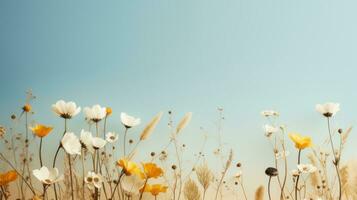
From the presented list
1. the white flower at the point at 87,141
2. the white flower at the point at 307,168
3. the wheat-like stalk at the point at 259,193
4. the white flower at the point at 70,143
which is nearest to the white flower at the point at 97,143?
the white flower at the point at 87,141

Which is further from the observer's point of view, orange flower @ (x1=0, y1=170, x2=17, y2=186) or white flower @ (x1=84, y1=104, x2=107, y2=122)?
white flower @ (x1=84, y1=104, x2=107, y2=122)

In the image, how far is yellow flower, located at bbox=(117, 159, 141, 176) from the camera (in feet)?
4.74

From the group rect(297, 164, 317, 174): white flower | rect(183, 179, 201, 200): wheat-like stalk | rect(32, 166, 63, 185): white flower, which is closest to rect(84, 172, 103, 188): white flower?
rect(32, 166, 63, 185): white flower

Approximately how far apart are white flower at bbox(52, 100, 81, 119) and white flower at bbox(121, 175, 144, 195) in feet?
1.83

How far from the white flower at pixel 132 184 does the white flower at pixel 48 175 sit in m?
0.22

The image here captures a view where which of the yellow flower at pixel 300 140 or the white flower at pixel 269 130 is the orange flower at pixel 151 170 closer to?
the yellow flower at pixel 300 140

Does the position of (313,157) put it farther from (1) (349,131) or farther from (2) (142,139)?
(2) (142,139)

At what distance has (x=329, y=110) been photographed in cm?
250

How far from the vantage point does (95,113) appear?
192 centimetres

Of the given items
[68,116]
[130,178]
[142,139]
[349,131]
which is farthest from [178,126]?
[349,131]

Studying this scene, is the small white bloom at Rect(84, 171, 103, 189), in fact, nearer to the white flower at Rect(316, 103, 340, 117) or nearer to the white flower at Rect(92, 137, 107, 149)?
the white flower at Rect(92, 137, 107, 149)

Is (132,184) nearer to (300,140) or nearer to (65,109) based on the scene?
(65,109)

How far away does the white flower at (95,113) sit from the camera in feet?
6.27

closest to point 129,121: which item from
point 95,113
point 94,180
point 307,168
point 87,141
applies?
point 95,113
